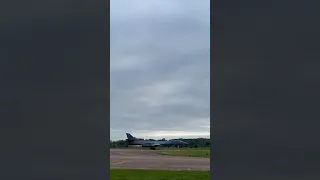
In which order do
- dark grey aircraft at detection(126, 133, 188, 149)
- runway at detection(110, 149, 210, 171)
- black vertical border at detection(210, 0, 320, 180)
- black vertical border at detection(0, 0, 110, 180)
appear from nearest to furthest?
black vertical border at detection(210, 0, 320, 180) < black vertical border at detection(0, 0, 110, 180) < runway at detection(110, 149, 210, 171) < dark grey aircraft at detection(126, 133, 188, 149)

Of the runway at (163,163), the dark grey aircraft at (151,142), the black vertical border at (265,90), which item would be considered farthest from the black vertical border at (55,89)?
the dark grey aircraft at (151,142)

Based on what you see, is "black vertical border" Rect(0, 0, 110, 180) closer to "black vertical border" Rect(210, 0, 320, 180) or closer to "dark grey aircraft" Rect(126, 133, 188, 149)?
"black vertical border" Rect(210, 0, 320, 180)

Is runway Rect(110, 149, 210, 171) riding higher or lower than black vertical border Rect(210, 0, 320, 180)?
lower

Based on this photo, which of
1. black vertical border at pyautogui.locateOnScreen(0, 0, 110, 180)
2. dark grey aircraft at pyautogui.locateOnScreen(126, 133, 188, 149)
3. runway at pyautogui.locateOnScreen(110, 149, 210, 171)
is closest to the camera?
black vertical border at pyautogui.locateOnScreen(0, 0, 110, 180)

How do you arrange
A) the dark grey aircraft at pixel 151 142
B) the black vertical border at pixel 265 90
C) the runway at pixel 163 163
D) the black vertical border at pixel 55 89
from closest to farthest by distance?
the black vertical border at pixel 265 90 → the black vertical border at pixel 55 89 → the runway at pixel 163 163 → the dark grey aircraft at pixel 151 142

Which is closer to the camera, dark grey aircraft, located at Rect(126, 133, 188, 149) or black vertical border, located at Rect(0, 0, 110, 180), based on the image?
black vertical border, located at Rect(0, 0, 110, 180)

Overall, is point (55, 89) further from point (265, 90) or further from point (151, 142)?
point (151, 142)

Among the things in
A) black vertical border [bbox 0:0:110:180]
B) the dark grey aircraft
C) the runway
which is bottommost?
the dark grey aircraft

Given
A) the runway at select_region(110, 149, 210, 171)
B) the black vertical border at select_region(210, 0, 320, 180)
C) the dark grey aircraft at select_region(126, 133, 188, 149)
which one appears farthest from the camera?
the dark grey aircraft at select_region(126, 133, 188, 149)

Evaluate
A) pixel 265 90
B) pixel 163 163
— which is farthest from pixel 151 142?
pixel 265 90

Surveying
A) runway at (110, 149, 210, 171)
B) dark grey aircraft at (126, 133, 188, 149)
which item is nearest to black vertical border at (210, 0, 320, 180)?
runway at (110, 149, 210, 171)

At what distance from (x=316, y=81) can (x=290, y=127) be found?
0.23 metres

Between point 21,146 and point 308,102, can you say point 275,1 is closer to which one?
point 308,102

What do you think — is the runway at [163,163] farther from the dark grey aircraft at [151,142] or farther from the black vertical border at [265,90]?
the dark grey aircraft at [151,142]
